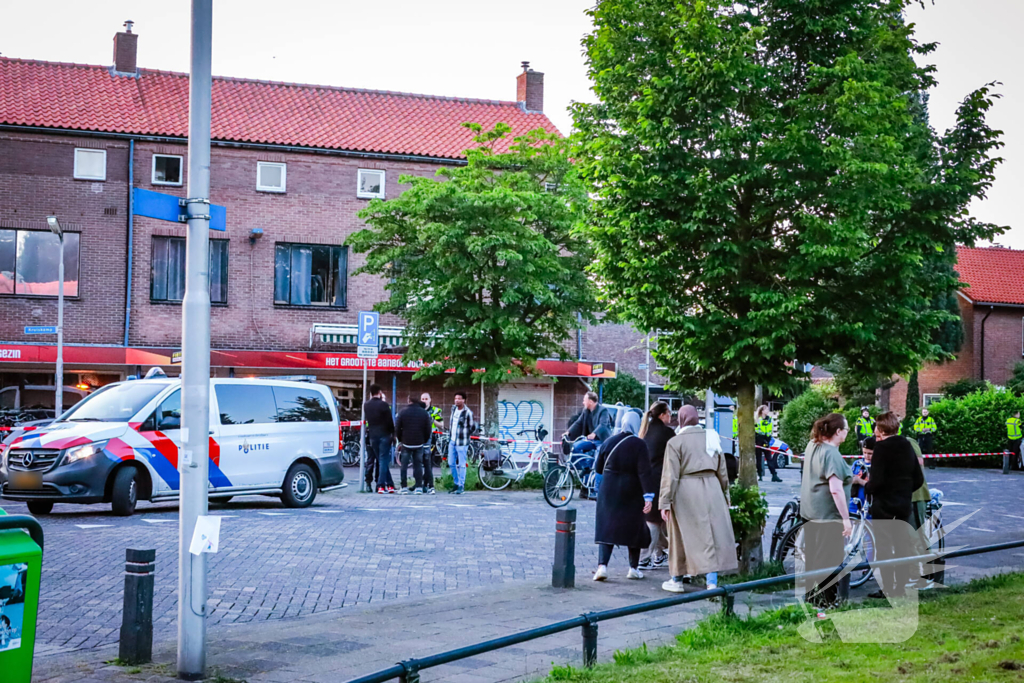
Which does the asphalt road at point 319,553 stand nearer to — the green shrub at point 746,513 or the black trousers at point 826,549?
the green shrub at point 746,513

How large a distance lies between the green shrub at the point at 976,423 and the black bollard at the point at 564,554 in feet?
87.9

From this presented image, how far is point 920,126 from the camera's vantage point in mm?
11367

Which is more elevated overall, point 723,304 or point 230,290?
point 230,290

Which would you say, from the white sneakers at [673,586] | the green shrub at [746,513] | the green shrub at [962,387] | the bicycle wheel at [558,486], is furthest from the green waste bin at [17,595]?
the green shrub at [962,387]

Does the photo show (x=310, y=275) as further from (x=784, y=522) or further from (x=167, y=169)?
(x=784, y=522)

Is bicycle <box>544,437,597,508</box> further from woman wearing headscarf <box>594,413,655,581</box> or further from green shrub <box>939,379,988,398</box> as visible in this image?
green shrub <box>939,379,988,398</box>

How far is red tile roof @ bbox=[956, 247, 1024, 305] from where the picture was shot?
47844 mm

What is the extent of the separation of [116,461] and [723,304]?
8.83 metres

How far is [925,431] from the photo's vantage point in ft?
108

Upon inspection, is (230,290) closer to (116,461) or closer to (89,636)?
(116,461)

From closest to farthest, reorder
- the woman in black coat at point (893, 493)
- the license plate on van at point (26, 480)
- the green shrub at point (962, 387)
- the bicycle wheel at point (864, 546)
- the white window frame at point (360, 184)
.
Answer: the woman in black coat at point (893, 493) < the bicycle wheel at point (864, 546) < the license plate on van at point (26, 480) < the white window frame at point (360, 184) < the green shrub at point (962, 387)

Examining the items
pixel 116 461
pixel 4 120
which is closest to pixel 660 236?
pixel 116 461

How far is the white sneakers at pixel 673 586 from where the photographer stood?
10.3 meters

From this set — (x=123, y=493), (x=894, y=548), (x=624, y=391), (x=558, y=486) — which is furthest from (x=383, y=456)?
(x=624, y=391)
